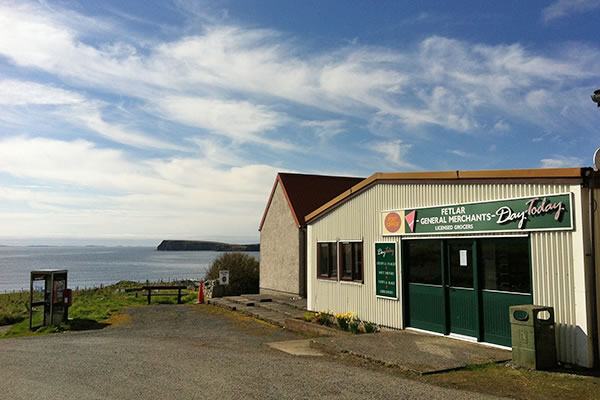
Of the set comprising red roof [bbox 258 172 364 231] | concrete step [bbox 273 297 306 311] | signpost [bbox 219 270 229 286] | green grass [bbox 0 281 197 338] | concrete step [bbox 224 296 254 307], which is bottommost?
green grass [bbox 0 281 197 338]

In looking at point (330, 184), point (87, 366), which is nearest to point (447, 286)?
point (87, 366)

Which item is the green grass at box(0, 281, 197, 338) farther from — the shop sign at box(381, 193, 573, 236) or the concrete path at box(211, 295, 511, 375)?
the shop sign at box(381, 193, 573, 236)

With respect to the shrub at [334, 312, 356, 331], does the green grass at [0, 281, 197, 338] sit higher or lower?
lower

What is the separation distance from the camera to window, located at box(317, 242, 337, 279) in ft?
53.3

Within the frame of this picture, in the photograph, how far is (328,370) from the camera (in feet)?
29.4

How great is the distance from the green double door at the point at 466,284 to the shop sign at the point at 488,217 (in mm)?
322

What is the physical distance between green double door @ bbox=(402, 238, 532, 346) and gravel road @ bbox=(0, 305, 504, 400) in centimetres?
304

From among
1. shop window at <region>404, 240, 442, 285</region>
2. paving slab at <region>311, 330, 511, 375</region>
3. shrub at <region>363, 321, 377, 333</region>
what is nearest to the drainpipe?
paving slab at <region>311, 330, 511, 375</region>

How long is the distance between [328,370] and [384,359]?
1114 mm

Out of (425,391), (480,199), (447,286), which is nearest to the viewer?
(425,391)

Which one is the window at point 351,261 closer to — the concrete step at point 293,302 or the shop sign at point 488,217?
the shop sign at point 488,217

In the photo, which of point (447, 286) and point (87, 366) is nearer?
point (87, 366)

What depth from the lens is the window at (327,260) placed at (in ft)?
53.3

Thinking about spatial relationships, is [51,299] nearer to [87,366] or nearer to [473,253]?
[87,366]
